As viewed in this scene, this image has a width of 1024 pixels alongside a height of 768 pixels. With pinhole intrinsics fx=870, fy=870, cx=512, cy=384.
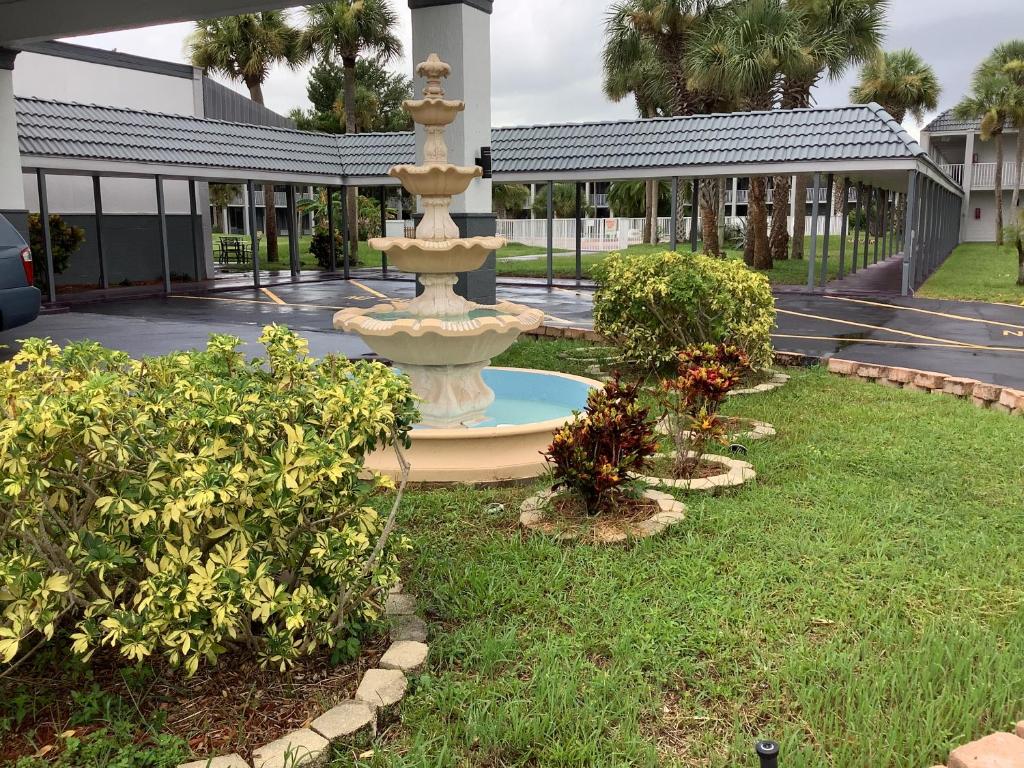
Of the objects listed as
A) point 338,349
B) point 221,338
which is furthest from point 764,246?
point 221,338

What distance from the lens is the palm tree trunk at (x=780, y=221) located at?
2783 centimetres

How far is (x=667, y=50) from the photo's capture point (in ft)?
104

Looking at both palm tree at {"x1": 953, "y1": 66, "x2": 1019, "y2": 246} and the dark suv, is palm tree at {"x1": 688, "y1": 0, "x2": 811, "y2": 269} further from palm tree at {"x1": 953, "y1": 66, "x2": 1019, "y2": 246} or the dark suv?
palm tree at {"x1": 953, "y1": 66, "x2": 1019, "y2": 246}

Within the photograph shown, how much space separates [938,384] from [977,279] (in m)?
17.5

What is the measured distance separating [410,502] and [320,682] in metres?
2.32

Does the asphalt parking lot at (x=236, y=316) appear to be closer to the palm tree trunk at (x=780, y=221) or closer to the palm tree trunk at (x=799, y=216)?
the palm tree trunk at (x=780, y=221)

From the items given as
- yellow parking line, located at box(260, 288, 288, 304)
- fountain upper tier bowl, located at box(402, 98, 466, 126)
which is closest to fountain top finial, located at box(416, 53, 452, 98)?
fountain upper tier bowl, located at box(402, 98, 466, 126)

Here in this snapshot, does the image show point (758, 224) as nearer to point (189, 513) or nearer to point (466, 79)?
point (466, 79)

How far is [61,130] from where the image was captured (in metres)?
18.6

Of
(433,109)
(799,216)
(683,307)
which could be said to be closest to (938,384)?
(683,307)

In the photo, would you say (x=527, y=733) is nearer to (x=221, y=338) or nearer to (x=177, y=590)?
(x=177, y=590)

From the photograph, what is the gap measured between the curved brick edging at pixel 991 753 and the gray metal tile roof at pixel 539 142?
17636 millimetres

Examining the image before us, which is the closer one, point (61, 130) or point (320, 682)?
point (320, 682)

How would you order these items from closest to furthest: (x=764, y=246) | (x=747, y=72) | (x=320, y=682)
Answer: (x=320, y=682) < (x=747, y=72) < (x=764, y=246)
